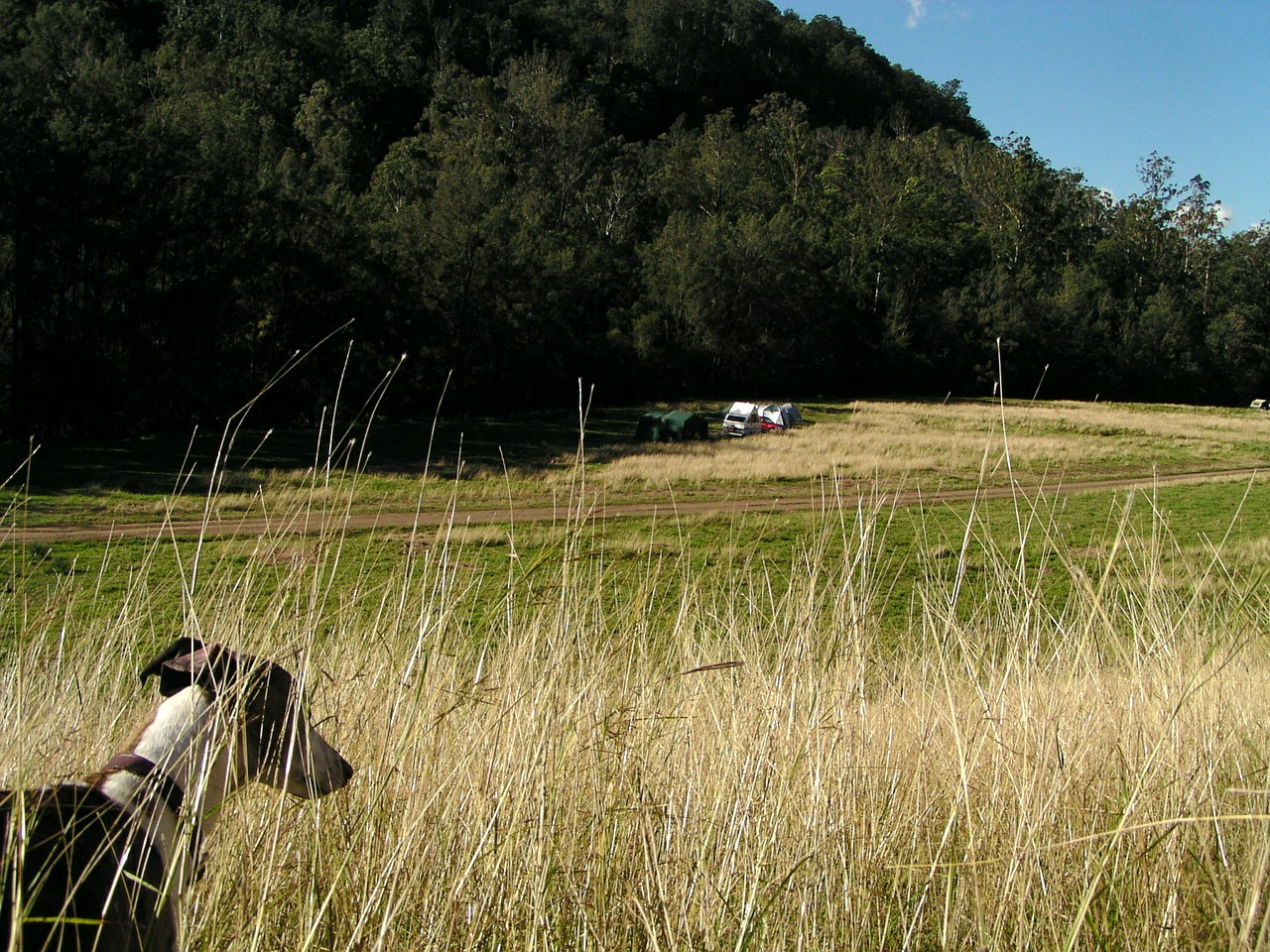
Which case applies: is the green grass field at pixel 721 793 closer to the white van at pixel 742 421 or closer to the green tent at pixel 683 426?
the green tent at pixel 683 426

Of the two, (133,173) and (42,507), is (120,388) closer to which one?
(133,173)

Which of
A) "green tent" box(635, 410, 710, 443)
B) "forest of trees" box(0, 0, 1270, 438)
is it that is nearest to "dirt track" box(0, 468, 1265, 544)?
"forest of trees" box(0, 0, 1270, 438)

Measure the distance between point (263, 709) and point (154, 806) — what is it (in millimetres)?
225

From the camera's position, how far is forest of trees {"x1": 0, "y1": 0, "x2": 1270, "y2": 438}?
27.2m

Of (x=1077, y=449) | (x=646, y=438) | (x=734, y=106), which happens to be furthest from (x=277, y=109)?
(x=734, y=106)

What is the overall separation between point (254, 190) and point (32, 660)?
32.4 meters

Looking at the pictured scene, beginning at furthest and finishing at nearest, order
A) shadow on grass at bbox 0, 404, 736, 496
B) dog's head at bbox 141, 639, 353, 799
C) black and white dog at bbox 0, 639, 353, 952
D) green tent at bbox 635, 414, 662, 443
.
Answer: green tent at bbox 635, 414, 662, 443 → shadow on grass at bbox 0, 404, 736, 496 → dog's head at bbox 141, 639, 353, 799 → black and white dog at bbox 0, 639, 353, 952

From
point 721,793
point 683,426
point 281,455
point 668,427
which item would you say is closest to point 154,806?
point 721,793

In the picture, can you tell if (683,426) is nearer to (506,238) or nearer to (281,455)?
(281,455)

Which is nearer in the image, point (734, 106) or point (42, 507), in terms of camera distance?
point (42, 507)

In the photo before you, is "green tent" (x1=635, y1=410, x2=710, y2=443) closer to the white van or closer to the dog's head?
the white van

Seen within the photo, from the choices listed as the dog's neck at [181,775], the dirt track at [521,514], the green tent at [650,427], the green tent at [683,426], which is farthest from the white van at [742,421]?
the dog's neck at [181,775]

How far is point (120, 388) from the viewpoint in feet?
88.3

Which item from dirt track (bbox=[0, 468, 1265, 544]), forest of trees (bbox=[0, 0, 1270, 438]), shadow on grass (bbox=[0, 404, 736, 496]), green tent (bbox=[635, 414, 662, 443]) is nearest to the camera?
dirt track (bbox=[0, 468, 1265, 544])
